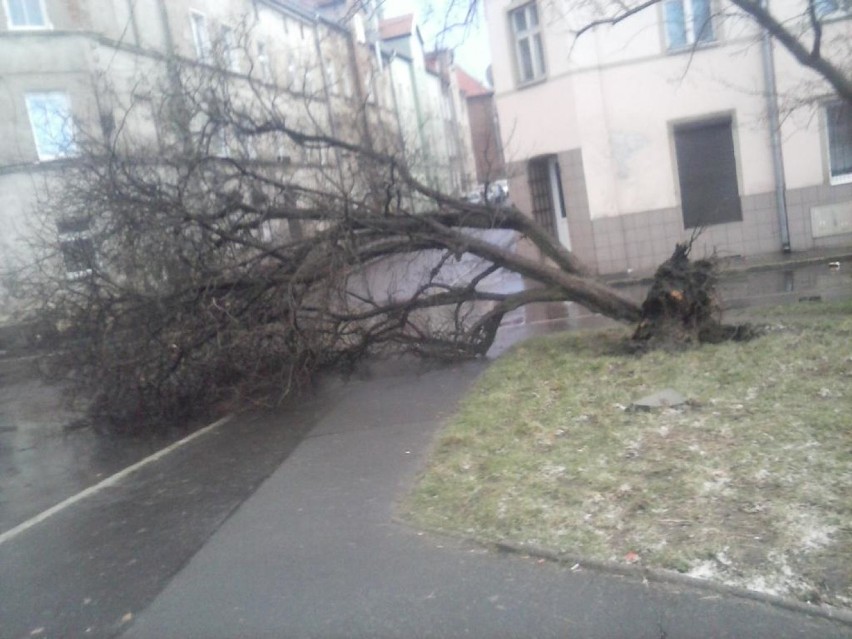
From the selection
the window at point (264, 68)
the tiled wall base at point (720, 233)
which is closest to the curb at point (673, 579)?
the window at point (264, 68)

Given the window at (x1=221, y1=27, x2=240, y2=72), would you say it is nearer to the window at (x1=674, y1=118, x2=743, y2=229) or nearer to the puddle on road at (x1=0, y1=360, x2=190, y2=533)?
the puddle on road at (x1=0, y1=360, x2=190, y2=533)

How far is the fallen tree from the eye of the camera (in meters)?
9.62

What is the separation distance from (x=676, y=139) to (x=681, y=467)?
1249 cm

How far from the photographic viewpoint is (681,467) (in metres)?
5.48

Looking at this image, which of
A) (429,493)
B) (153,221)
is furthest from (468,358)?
(429,493)

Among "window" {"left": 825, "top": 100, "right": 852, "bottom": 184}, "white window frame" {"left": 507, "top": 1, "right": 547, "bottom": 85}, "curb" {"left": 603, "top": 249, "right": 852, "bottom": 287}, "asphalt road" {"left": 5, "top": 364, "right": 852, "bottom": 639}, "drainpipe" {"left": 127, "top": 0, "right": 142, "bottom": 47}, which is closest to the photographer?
"asphalt road" {"left": 5, "top": 364, "right": 852, "bottom": 639}

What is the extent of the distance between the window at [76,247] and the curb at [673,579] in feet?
22.3

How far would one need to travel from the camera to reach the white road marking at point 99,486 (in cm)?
653

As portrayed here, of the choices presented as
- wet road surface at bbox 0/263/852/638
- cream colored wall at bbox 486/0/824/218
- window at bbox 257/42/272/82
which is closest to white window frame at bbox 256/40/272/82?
window at bbox 257/42/272/82

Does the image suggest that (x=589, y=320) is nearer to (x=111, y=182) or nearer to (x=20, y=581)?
(x=111, y=182)

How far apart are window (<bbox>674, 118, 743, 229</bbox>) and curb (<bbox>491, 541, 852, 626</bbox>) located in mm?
13133

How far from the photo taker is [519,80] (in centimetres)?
1747

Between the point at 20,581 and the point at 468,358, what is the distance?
6.61 metres

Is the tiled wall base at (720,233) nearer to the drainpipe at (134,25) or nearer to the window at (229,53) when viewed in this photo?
the window at (229,53)
